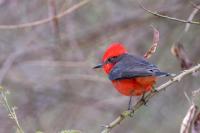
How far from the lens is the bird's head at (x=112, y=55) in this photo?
4465mm

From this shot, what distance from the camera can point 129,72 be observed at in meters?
4.13

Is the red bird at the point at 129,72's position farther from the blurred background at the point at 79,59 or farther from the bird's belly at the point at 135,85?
the blurred background at the point at 79,59

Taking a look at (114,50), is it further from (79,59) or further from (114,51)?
(79,59)

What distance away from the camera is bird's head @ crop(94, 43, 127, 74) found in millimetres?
4465

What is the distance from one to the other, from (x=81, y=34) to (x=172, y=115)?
142cm

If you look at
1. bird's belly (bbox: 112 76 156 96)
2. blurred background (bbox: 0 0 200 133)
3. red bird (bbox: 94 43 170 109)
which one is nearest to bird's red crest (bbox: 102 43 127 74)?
red bird (bbox: 94 43 170 109)

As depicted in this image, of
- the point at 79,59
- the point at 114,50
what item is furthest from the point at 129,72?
the point at 79,59

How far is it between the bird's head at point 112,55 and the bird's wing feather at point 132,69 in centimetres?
5

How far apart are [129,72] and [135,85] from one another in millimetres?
110

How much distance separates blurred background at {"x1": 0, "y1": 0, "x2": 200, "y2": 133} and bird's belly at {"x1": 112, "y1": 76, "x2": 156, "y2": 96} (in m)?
1.81

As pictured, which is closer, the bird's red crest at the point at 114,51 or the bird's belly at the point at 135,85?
the bird's belly at the point at 135,85

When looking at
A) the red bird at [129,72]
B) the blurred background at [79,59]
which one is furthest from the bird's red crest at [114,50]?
the blurred background at [79,59]

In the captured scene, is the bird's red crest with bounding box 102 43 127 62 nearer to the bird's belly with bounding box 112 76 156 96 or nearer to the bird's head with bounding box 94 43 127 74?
the bird's head with bounding box 94 43 127 74

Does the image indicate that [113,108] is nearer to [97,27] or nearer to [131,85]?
[97,27]
